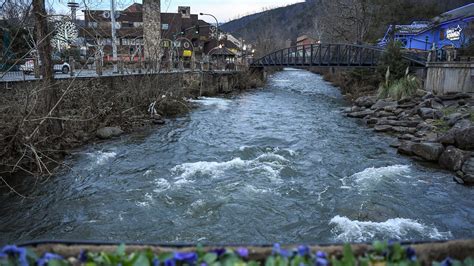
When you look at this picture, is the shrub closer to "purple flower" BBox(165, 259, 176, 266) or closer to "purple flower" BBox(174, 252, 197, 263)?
"purple flower" BBox(174, 252, 197, 263)

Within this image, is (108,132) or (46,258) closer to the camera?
(46,258)

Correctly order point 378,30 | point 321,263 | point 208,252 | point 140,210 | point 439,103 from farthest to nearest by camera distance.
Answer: point 378,30, point 439,103, point 140,210, point 208,252, point 321,263

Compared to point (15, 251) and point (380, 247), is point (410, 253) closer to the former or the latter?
point (380, 247)

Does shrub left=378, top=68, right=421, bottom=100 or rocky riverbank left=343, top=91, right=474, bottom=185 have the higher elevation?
shrub left=378, top=68, right=421, bottom=100

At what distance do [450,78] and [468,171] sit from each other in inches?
572

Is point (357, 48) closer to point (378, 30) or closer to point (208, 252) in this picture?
point (378, 30)

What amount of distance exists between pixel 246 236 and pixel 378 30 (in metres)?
50.6

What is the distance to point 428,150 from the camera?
13562 mm

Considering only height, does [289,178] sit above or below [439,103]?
below

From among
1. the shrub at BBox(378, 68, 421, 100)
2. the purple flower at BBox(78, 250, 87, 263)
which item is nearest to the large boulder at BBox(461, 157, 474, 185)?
the purple flower at BBox(78, 250, 87, 263)

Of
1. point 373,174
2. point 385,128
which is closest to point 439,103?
point 385,128

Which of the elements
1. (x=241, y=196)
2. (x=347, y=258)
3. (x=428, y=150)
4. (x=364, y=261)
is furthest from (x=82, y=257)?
(x=428, y=150)

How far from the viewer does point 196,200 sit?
31.3ft

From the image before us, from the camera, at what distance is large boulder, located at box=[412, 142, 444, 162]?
526 inches
